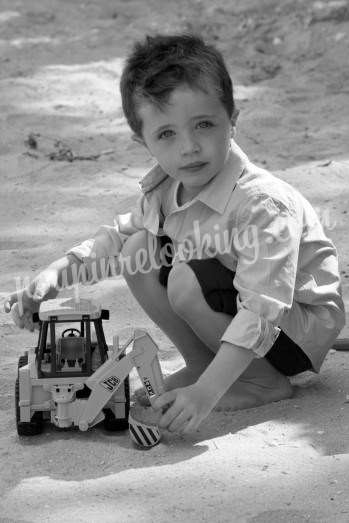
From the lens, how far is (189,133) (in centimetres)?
282

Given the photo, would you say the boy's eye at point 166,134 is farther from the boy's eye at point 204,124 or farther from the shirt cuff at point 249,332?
the shirt cuff at point 249,332

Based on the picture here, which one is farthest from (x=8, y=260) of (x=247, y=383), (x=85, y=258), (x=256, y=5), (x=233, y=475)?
(x=256, y=5)

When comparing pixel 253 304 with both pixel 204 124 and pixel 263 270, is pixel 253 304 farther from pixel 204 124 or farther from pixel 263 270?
pixel 204 124

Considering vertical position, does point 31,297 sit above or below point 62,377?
above

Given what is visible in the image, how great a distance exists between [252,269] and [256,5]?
5068mm

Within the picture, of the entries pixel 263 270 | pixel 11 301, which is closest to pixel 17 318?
pixel 11 301

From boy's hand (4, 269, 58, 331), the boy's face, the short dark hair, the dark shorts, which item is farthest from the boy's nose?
boy's hand (4, 269, 58, 331)

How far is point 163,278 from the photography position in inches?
126

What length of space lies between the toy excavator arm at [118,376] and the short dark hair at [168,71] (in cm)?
65

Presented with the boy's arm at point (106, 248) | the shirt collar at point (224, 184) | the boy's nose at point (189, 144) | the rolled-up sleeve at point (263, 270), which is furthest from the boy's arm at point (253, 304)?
the boy's arm at point (106, 248)

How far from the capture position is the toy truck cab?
9.12 ft

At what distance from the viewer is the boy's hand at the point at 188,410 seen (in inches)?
105

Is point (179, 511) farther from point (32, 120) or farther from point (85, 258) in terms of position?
point (32, 120)

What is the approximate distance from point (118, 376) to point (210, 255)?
456mm
